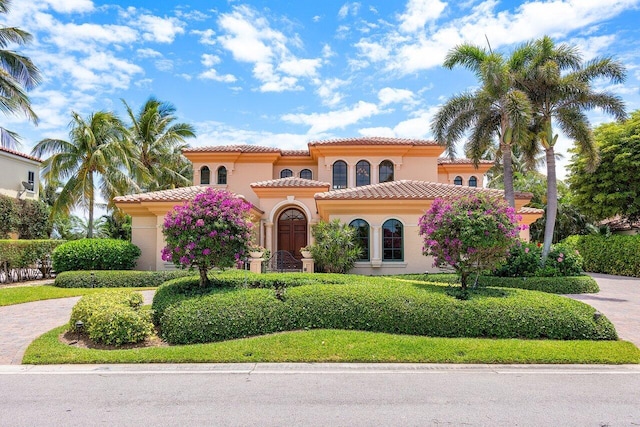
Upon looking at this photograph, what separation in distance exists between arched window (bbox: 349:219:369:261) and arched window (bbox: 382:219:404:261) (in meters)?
0.80

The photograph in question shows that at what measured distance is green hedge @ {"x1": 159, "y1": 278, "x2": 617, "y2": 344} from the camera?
8563mm

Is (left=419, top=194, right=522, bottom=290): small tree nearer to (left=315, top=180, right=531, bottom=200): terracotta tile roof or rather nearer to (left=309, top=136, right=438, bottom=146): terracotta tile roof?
(left=315, top=180, right=531, bottom=200): terracotta tile roof

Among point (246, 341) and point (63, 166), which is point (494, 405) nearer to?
point (246, 341)

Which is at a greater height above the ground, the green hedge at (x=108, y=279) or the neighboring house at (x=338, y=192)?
the neighboring house at (x=338, y=192)

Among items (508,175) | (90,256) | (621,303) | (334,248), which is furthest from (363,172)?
(90,256)

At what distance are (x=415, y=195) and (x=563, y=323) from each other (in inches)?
391

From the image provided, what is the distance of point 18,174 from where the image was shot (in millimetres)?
29688

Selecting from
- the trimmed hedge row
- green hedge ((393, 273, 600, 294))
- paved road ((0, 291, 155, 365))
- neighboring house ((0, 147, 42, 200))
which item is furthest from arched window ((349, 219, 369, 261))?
neighboring house ((0, 147, 42, 200))

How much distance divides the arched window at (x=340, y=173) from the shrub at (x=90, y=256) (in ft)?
40.9

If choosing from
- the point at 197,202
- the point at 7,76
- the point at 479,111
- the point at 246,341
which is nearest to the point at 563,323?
the point at 246,341

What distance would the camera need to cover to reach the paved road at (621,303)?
32.5 ft

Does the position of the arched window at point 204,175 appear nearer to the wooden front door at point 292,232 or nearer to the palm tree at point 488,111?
the wooden front door at point 292,232

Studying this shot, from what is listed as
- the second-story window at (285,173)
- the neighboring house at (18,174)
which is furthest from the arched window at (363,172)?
→ the neighboring house at (18,174)

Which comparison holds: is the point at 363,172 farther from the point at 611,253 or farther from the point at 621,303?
the point at 611,253
